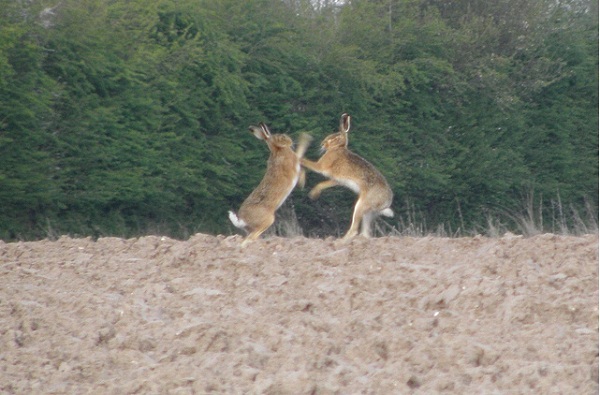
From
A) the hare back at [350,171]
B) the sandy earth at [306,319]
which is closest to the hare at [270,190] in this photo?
the hare back at [350,171]

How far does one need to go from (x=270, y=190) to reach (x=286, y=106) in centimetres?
756

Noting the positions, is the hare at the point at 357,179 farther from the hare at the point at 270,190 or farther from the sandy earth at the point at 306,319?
the sandy earth at the point at 306,319

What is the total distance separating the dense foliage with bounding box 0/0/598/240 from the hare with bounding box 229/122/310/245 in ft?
13.5

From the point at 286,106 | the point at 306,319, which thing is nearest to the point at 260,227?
the point at 306,319

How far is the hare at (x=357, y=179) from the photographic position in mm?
10672

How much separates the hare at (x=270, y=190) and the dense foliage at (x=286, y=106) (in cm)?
413

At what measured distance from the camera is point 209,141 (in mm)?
16953

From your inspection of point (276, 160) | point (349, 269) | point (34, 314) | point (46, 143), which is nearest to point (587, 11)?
point (46, 143)

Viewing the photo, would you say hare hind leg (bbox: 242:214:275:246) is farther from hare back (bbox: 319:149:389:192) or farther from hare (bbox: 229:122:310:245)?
hare back (bbox: 319:149:389:192)

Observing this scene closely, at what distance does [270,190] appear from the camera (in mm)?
10297

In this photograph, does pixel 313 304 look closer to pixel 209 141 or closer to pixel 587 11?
pixel 209 141

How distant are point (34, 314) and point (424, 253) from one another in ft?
11.1

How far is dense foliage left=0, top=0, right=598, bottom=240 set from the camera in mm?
15188

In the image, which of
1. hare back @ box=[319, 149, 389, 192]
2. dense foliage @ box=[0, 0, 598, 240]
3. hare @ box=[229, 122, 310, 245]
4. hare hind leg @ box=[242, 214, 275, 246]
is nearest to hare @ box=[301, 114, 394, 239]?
hare back @ box=[319, 149, 389, 192]
